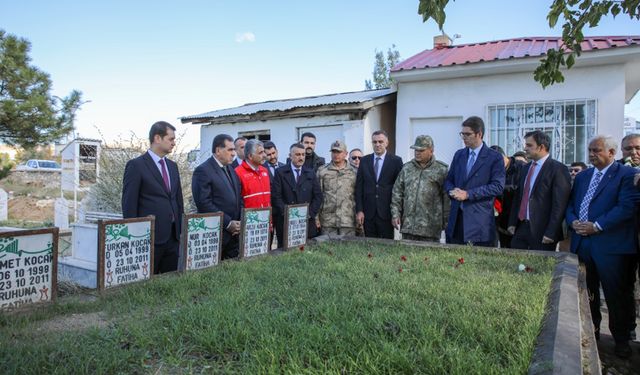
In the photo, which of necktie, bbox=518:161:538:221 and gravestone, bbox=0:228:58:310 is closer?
gravestone, bbox=0:228:58:310

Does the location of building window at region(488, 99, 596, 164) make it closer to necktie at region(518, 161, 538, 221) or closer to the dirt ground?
necktie at region(518, 161, 538, 221)

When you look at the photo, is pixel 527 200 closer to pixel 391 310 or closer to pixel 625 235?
pixel 625 235

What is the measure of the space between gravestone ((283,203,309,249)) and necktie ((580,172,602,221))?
251cm

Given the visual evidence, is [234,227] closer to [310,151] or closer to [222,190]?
[222,190]

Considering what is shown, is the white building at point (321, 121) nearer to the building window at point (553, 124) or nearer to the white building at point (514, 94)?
the white building at point (514, 94)

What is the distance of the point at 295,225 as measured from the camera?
425cm

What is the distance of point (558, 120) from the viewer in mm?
7762

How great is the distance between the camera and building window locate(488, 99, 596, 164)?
7559 mm

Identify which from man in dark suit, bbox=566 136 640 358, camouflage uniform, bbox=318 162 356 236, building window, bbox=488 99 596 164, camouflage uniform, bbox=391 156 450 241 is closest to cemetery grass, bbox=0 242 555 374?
man in dark suit, bbox=566 136 640 358

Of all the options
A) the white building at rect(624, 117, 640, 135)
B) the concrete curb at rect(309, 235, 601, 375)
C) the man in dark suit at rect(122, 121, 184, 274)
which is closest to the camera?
the concrete curb at rect(309, 235, 601, 375)

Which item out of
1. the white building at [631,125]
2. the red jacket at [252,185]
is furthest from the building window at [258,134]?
the white building at [631,125]

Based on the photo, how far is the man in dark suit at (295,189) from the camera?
5.15m

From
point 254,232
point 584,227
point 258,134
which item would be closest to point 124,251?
point 254,232

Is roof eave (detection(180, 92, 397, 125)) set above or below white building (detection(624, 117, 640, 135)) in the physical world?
below
